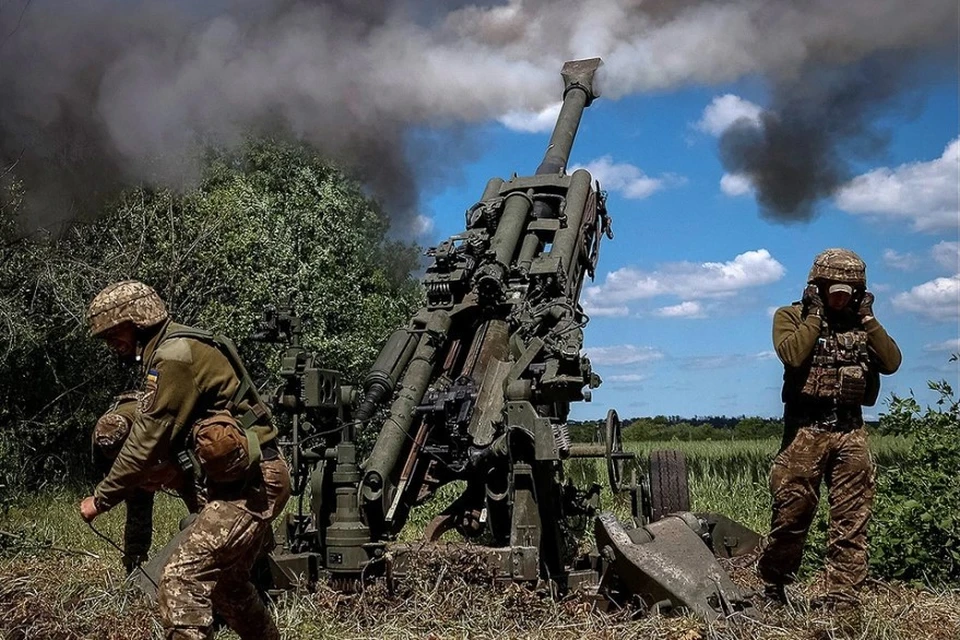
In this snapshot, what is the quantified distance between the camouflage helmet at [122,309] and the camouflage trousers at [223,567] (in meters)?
0.80

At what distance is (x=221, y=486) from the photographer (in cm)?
453

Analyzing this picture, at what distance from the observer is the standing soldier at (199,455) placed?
4359 mm

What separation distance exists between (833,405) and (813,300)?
53cm

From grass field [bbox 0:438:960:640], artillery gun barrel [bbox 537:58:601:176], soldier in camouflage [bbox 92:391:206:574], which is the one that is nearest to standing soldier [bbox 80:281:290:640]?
soldier in camouflage [bbox 92:391:206:574]

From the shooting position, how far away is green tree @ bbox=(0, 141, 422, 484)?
1263cm

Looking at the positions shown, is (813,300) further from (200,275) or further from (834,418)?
(200,275)

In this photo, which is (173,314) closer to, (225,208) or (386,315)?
(225,208)

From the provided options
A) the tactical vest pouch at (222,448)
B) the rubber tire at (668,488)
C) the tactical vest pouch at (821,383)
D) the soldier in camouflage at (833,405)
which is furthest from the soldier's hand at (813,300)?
the tactical vest pouch at (222,448)

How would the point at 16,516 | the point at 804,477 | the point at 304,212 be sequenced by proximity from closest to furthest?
the point at 804,477, the point at 16,516, the point at 304,212

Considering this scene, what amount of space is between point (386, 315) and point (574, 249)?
9.54 m

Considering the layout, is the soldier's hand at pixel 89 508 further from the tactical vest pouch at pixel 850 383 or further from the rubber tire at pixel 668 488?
the rubber tire at pixel 668 488

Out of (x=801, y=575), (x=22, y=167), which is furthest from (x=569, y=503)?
(x=22, y=167)

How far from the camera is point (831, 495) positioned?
5.46 meters

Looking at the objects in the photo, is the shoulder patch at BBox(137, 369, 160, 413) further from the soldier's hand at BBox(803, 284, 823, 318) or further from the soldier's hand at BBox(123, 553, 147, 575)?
the soldier's hand at BBox(803, 284, 823, 318)
